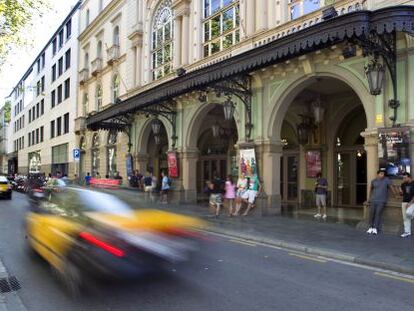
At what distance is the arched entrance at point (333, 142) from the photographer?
59.2 feet

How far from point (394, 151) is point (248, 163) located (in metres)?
5.95

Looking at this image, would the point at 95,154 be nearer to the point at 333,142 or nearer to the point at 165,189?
the point at 165,189

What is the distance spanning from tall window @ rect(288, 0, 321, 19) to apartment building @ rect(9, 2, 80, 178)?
19472mm

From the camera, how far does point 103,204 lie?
596cm

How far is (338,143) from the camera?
18.8m

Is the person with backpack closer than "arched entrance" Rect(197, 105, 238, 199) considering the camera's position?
Yes

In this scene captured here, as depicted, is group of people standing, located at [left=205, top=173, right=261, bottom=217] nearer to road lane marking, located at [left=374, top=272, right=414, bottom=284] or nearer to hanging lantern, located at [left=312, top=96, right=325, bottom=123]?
hanging lantern, located at [left=312, top=96, right=325, bottom=123]

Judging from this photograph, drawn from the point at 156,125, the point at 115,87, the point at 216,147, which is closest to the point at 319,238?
the point at 156,125

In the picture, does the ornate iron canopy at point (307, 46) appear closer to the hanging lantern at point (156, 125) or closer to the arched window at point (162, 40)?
the hanging lantern at point (156, 125)

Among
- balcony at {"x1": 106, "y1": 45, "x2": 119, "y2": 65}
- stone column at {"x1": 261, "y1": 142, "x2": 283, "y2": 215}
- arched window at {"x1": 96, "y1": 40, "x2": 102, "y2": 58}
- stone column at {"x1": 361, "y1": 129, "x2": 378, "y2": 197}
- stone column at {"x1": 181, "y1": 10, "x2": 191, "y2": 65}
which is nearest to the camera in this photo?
stone column at {"x1": 361, "y1": 129, "x2": 378, "y2": 197}

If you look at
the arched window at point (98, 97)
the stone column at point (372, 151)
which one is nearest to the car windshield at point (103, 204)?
the stone column at point (372, 151)

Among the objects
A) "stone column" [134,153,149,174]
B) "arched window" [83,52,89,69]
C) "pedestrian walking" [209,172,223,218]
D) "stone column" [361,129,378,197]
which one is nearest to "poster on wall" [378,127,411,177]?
"stone column" [361,129,378,197]

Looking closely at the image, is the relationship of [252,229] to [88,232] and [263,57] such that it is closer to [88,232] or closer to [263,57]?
[263,57]

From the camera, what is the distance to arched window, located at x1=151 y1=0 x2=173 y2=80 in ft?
→ 76.8
